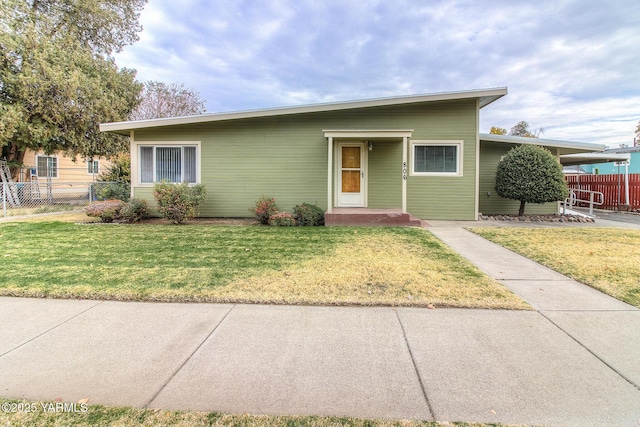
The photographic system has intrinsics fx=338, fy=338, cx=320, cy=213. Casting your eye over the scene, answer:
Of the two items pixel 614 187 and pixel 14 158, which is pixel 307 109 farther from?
pixel 14 158

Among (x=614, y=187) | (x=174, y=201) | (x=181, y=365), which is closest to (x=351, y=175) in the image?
(x=174, y=201)

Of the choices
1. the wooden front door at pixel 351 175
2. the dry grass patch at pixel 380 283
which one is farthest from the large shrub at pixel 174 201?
the dry grass patch at pixel 380 283

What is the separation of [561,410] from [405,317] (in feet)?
5.20

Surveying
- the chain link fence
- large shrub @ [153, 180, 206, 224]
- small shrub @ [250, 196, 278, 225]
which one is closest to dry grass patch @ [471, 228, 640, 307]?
small shrub @ [250, 196, 278, 225]

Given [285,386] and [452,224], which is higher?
[452,224]

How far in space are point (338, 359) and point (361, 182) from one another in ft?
29.3

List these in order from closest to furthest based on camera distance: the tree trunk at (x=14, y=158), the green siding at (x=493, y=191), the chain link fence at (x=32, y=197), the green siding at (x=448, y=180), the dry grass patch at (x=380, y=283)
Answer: the dry grass patch at (x=380, y=283)
the green siding at (x=448, y=180)
the green siding at (x=493, y=191)
the chain link fence at (x=32, y=197)
the tree trunk at (x=14, y=158)

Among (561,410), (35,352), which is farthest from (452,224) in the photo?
(35,352)

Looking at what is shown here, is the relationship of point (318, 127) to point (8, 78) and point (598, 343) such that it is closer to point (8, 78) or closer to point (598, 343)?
point (598, 343)

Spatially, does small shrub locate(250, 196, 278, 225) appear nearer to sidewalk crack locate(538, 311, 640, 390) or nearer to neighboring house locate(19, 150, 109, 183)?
sidewalk crack locate(538, 311, 640, 390)

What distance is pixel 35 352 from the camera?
2895 millimetres

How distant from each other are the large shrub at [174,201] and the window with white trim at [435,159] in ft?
23.4

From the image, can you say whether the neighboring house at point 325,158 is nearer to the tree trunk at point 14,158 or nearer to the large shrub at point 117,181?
the large shrub at point 117,181

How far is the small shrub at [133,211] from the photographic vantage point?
33.8ft
